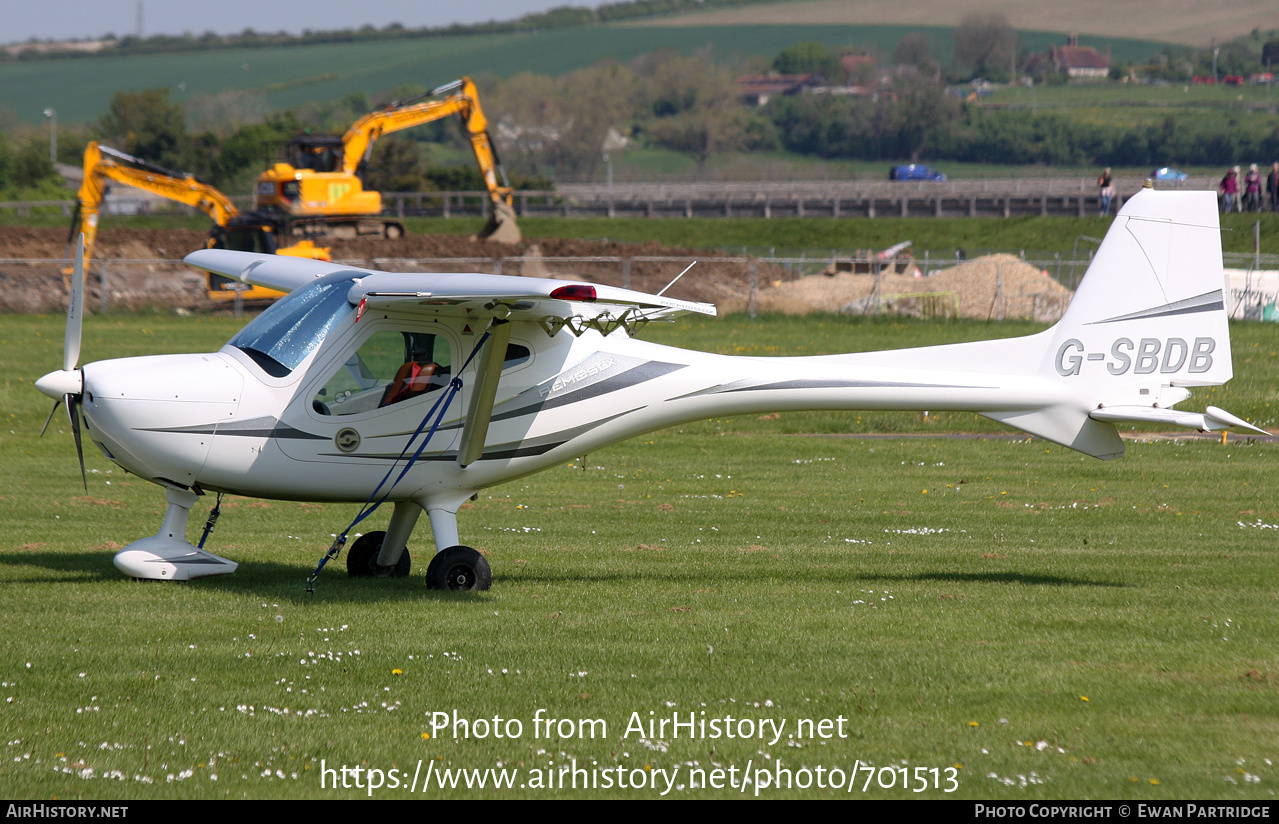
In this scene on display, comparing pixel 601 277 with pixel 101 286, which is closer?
pixel 101 286

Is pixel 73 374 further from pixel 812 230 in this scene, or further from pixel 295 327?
pixel 812 230

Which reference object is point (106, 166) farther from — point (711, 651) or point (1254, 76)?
point (1254, 76)

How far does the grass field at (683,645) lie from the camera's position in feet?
20.5

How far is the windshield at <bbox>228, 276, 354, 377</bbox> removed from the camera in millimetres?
9734

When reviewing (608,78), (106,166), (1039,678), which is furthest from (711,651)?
(608,78)

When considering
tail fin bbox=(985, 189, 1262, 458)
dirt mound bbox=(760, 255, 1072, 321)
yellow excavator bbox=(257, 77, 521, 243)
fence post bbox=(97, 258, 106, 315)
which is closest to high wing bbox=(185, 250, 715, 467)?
tail fin bbox=(985, 189, 1262, 458)

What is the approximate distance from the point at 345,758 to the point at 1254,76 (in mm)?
189275


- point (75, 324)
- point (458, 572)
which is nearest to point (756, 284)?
point (458, 572)

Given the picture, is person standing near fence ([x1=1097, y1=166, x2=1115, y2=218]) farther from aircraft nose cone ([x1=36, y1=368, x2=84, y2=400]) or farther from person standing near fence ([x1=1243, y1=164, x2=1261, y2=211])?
aircraft nose cone ([x1=36, y1=368, x2=84, y2=400])

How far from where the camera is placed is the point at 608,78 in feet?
608

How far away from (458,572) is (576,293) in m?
3.03

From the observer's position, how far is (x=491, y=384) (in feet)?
31.8

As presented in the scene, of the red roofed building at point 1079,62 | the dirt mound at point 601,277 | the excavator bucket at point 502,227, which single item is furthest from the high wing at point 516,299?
the red roofed building at point 1079,62

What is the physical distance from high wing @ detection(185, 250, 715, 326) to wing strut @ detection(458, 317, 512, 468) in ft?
0.58
